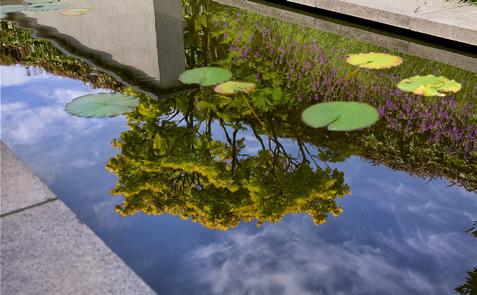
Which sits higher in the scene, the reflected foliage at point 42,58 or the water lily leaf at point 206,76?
the water lily leaf at point 206,76

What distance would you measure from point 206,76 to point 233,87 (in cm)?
30

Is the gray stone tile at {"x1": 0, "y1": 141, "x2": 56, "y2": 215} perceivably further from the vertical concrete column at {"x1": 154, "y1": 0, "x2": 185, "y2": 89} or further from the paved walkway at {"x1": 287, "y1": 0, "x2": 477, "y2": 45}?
the paved walkway at {"x1": 287, "y1": 0, "x2": 477, "y2": 45}

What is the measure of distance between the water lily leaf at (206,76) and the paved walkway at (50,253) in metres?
1.69

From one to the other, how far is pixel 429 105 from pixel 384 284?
1.69 m

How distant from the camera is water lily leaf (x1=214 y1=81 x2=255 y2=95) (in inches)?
139

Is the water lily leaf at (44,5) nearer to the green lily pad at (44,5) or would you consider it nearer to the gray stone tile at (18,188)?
the green lily pad at (44,5)

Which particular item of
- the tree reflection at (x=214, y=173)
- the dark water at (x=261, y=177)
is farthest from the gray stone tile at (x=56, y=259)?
the tree reflection at (x=214, y=173)

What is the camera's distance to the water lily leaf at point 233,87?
353 centimetres

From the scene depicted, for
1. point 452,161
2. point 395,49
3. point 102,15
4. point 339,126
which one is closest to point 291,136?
point 339,126

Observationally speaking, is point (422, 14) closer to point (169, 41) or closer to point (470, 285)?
point (169, 41)

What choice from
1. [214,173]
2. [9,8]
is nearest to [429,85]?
[214,173]

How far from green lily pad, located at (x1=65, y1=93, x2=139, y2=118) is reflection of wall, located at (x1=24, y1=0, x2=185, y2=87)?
1.16 ft

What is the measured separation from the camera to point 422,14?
460 cm

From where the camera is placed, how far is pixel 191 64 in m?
4.12
